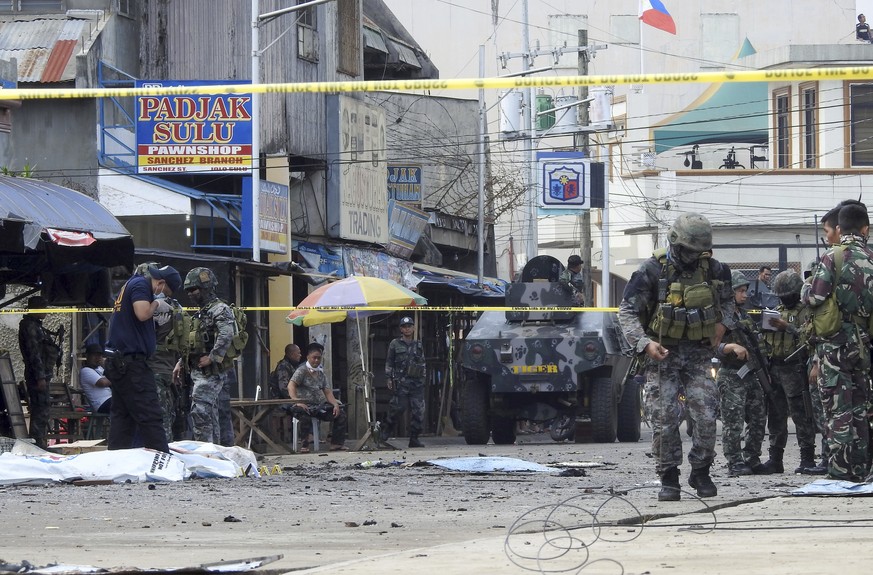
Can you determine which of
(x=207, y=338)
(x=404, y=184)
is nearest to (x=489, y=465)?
(x=207, y=338)

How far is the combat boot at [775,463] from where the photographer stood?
12633mm

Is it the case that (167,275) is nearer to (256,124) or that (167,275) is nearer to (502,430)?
(502,430)

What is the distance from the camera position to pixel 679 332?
30.4 feet

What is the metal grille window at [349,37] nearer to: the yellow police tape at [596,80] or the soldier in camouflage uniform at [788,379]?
the soldier in camouflage uniform at [788,379]

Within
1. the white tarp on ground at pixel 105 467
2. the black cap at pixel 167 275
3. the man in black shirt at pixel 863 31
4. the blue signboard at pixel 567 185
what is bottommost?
the white tarp on ground at pixel 105 467

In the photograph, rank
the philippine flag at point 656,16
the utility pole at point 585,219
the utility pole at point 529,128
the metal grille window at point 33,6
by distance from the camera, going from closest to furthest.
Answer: the metal grille window at point 33,6, the utility pole at point 585,219, the utility pole at point 529,128, the philippine flag at point 656,16

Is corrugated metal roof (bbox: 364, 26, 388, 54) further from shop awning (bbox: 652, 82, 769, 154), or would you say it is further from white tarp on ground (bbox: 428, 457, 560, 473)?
white tarp on ground (bbox: 428, 457, 560, 473)

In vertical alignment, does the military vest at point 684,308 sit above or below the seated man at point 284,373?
above

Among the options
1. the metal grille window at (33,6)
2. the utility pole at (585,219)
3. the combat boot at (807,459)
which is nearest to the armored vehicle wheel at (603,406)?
the combat boot at (807,459)

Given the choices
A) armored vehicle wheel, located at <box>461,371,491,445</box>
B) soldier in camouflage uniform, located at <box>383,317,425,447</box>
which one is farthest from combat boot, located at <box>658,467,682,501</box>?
soldier in camouflage uniform, located at <box>383,317,425,447</box>

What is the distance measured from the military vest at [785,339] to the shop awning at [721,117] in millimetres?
33528

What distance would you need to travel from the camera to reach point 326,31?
29656 millimetres

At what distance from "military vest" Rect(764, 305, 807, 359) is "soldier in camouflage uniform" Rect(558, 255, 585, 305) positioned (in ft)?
27.2

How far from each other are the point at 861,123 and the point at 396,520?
3248 centimetres
